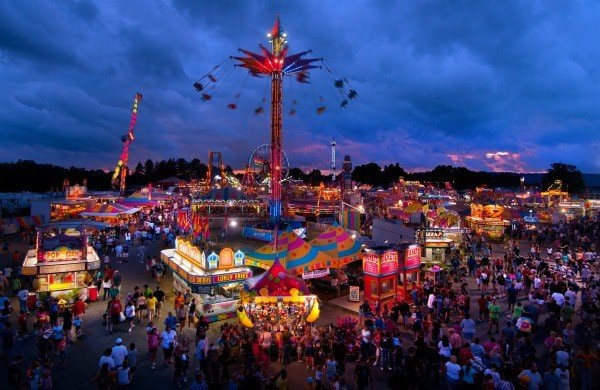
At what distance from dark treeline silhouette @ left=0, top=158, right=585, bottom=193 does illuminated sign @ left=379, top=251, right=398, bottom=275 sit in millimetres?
54917

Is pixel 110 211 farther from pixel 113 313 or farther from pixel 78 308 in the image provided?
pixel 113 313

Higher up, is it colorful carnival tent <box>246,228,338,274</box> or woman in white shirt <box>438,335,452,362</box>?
colorful carnival tent <box>246,228,338,274</box>

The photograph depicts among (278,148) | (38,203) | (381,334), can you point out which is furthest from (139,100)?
(381,334)

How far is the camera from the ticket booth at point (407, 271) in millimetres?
15750

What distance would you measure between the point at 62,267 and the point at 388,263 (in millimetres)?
12273

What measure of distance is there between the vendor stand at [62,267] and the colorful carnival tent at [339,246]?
351 inches

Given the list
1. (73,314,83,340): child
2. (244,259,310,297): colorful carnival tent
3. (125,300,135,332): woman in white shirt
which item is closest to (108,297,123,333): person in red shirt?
(125,300,135,332): woman in white shirt

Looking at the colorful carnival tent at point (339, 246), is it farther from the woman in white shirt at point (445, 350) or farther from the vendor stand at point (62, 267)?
the vendor stand at point (62, 267)

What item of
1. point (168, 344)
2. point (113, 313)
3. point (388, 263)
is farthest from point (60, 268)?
point (388, 263)

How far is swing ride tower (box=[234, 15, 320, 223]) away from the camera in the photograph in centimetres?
2634

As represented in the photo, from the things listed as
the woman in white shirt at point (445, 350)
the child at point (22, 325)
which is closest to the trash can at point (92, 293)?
the child at point (22, 325)

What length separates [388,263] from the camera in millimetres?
15328

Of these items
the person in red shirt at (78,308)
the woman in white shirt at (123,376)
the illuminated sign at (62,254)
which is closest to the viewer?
the woman in white shirt at (123,376)

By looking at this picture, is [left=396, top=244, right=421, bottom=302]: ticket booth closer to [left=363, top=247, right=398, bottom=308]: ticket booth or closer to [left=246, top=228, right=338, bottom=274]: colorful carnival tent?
[left=363, top=247, right=398, bottom=308]: ticket booth
